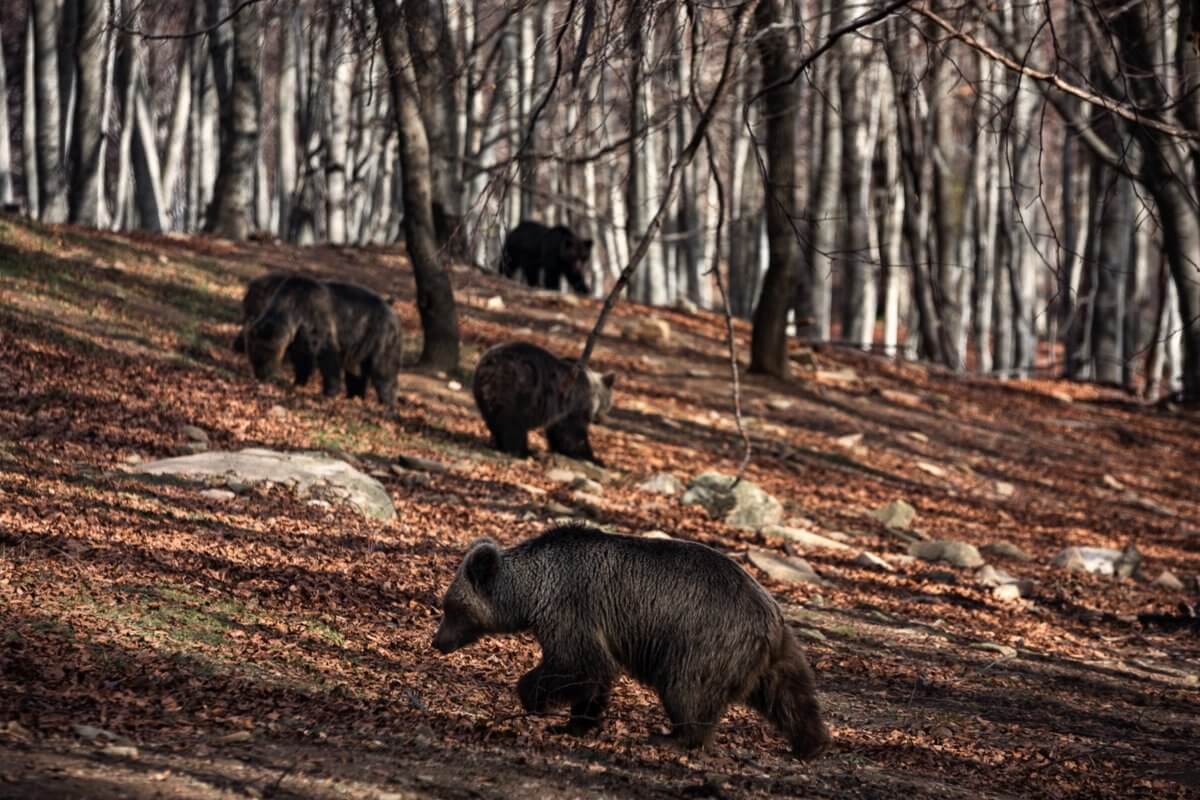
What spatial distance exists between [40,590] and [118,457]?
3.63 meters

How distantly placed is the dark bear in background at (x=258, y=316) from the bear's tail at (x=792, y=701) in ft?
32.4

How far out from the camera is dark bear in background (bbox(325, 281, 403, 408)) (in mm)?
15047

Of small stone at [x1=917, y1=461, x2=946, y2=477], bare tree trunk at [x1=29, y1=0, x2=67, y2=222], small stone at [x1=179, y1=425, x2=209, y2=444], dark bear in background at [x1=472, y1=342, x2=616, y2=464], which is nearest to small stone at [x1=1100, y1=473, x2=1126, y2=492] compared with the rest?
small stone at [x1=917, y1=461, x2=946, y2=477]

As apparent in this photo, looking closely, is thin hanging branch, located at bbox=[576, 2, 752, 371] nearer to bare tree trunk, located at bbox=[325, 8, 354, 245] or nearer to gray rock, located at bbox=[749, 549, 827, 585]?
gray rock, located at bbox=[749, 549, 827, 585]

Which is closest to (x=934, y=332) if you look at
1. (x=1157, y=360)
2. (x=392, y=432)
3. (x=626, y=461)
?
(x=1157, y=360)

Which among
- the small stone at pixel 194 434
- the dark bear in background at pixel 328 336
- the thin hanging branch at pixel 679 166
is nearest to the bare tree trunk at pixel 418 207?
the dark bear in background at pixel 328 336

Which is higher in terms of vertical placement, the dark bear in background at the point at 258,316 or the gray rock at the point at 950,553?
the dark bear in background at the point at 258,316

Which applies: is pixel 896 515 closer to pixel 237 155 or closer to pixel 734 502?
pixel 734 502

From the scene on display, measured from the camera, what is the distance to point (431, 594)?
8.57 metres

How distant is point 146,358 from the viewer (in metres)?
14.2

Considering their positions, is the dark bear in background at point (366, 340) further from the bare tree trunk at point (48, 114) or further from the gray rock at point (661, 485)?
the bare tree trunk at point (48, 114)

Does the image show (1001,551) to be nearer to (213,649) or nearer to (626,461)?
(626,461)

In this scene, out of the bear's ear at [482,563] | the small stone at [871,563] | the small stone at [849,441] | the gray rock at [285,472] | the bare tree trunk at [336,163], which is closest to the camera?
the bear's ear at [482,563]

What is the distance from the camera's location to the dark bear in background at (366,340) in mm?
15047
